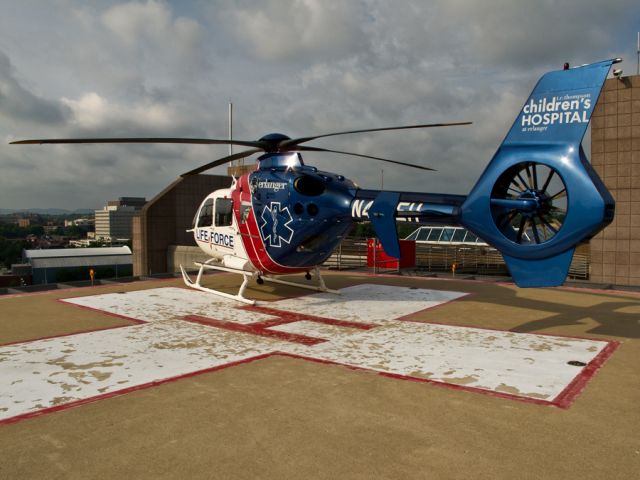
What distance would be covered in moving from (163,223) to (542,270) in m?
29.3

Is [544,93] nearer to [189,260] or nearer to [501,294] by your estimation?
[501,294]

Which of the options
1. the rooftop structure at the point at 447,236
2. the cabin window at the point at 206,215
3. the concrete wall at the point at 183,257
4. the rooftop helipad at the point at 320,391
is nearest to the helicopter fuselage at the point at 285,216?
the cabin window at the point at 206,215

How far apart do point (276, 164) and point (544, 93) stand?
24.1 feet

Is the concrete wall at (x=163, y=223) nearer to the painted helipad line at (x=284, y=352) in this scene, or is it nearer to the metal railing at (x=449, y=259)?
the metal railing at (x=449, y=259)

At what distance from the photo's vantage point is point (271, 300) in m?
14.5

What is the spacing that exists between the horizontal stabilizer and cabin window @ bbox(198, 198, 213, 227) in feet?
32.8

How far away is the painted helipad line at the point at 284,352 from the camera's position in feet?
23.1

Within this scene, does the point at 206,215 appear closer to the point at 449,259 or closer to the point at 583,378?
the point at 583,378

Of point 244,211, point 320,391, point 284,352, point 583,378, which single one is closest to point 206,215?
point 244,211

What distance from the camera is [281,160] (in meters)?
13.9

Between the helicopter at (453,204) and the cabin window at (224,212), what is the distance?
0.03 m

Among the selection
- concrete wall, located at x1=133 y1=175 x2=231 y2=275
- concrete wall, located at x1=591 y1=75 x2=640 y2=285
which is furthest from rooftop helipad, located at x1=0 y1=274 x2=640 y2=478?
concrete wall, located at x1=133 y1=175 x2=231 y2=275

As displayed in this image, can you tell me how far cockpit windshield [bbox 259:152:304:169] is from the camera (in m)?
13.6

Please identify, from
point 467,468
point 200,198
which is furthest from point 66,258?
point 467,468
